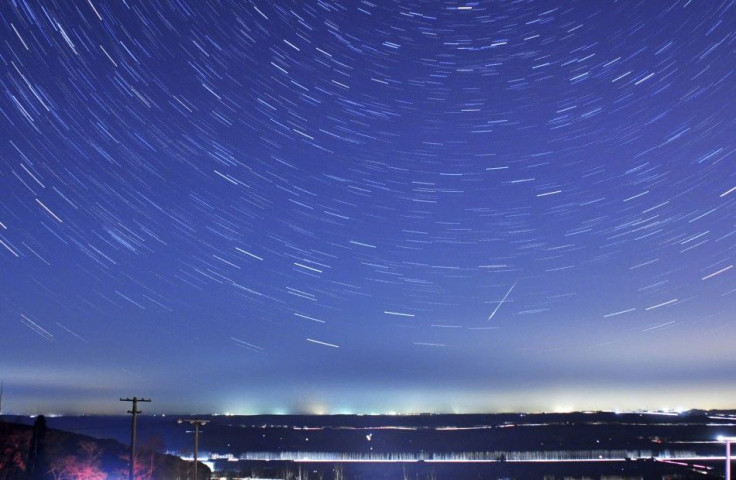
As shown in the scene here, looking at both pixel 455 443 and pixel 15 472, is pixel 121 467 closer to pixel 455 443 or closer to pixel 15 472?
pixel 15 472

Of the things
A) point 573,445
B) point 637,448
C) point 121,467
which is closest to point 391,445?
point 573,445

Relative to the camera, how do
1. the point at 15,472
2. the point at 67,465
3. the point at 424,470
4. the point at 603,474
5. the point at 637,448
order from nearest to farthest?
1. the point at 15,472
2. the point at 67,465
3. the point at 603,474
4. the point at 424,470
5. the point at 637,448

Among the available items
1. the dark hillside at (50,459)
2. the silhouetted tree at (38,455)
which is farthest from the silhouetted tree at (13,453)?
the silhouetted tree at (38,455)

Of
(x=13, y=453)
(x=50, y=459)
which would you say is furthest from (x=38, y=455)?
(x=50, y=459)

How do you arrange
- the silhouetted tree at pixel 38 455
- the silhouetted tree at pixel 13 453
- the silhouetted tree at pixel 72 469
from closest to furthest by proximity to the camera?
the silhouetted tree at pixel 13 453, the silhouetted tree at pixel 38 455, the silhouetted tree at pixel 72 469

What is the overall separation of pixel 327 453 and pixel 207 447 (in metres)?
25.8

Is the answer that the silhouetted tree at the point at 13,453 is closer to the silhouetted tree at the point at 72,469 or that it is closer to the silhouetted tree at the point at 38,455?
the silhouetted tree at the point at 38,455

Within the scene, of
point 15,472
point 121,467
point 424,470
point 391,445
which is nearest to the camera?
point 15,472

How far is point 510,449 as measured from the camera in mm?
121062

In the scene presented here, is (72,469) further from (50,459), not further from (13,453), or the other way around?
(13,453)

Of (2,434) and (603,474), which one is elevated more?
(2,434)

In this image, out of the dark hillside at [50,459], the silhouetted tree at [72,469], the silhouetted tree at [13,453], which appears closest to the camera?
the silhouetted tree at [13,453]

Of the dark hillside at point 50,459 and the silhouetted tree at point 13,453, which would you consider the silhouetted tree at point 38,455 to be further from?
the silhouetted tree at point 13,453

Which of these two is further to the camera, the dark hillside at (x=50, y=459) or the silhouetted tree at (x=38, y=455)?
the dark hillside at (x=50, y=459)
